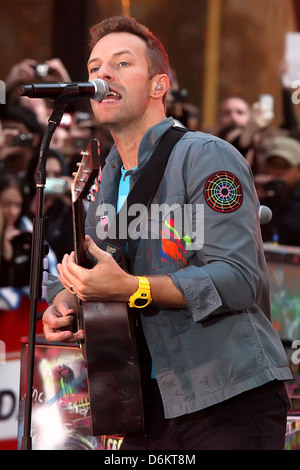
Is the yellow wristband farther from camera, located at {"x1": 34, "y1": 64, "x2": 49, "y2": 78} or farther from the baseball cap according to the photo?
the baseball cap

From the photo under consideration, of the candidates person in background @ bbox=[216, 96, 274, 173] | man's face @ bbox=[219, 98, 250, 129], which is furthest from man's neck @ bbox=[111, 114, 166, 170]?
man's face @ bbox=[219, 98, 250, 129]

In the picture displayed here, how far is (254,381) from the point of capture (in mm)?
2133

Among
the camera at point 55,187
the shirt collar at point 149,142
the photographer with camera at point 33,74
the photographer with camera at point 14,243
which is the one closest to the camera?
the shirt collar at point 149,142

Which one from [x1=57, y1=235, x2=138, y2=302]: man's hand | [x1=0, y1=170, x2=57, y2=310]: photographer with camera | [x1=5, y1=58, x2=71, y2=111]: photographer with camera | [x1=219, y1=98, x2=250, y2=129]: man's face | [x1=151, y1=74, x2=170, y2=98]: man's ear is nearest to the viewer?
[x1=57, y1=235, x2=138, y2=302]: man's hand

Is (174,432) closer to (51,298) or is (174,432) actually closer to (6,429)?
(51,298)

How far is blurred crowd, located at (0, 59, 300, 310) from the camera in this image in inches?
191

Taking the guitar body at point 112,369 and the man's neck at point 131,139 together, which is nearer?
the guitar body at point 112,369

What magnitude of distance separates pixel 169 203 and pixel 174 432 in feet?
2.28

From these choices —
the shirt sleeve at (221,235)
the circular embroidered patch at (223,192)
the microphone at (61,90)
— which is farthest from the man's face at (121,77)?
the circular embroidered patch at (223,192)

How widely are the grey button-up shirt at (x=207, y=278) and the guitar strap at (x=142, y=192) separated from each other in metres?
0.03

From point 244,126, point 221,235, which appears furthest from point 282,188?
point 221,235

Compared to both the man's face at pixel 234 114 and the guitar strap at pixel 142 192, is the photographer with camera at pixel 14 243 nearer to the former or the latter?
the man's face at pixel 234 114

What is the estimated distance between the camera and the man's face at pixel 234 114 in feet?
20.6

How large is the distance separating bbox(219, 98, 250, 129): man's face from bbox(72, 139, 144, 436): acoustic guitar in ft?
→ 13.9
